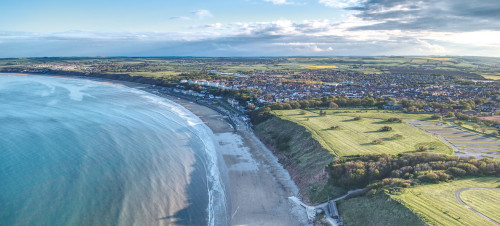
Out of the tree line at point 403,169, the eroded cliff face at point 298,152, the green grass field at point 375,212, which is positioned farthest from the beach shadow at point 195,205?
the tree line at point 403,169

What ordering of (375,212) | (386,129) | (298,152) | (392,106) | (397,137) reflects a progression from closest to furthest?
(375,212) → (298,152) → (397,137) → (386,129) → (392,106)

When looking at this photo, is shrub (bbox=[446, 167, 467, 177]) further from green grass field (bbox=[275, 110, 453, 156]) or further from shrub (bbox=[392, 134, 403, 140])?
shrub (bbox=[392, 134, 403, 140])

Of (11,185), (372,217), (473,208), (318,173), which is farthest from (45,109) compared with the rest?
(473,208)

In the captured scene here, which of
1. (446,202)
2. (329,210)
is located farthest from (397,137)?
(329,210)

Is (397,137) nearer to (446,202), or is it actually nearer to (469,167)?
(469,167)

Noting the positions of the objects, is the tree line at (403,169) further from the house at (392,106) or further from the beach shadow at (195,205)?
the house at (392,106)

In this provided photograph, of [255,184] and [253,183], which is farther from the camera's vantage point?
[253,183]

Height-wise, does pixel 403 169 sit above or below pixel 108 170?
above
